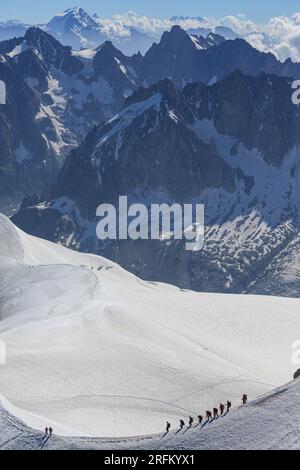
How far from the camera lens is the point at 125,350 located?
10406cm

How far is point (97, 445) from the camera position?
195 ft

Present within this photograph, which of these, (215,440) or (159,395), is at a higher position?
(215,440)

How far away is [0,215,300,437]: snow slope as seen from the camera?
277 ft

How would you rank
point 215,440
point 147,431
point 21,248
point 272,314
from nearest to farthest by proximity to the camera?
→ point 215,440 → point 147,431 → point 272,314 → point 21,248

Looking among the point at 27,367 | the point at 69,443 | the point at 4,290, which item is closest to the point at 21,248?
the point at 4,290

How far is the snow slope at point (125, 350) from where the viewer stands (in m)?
84.4

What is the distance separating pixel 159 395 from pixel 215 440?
33.5 metres
